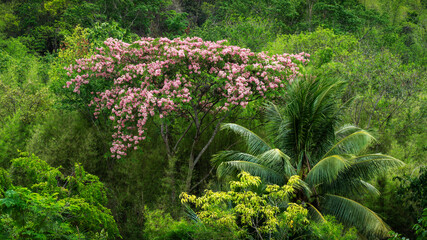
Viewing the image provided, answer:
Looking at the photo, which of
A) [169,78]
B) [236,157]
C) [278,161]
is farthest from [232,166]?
[169,78]

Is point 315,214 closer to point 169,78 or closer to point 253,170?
point 253,170

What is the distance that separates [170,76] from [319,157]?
508 cm

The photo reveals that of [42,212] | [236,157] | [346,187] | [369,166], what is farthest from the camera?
[236,157]

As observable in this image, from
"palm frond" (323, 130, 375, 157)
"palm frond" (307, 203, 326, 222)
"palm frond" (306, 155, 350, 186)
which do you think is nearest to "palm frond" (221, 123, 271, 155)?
"palm frond" (306, 155, 350, 186)

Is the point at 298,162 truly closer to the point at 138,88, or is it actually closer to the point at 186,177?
the point at 186,177

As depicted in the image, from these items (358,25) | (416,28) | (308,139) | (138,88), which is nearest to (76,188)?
(138,88)

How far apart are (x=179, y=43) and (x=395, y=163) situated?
6.86 m

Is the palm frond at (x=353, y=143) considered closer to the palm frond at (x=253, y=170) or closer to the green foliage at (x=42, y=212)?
the palm frond at (x=253, y=170)

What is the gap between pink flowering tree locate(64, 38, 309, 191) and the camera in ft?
31.9

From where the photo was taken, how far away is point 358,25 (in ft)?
119

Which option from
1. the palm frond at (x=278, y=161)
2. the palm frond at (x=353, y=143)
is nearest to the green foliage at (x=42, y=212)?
the palm frond at (x=278, y=161)

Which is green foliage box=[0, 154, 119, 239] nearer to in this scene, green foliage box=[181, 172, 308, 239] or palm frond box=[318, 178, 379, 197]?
green foliage box=[181, 172, 308, 239]

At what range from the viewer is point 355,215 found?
361 inches

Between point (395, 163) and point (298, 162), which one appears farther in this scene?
point (298, 162)
